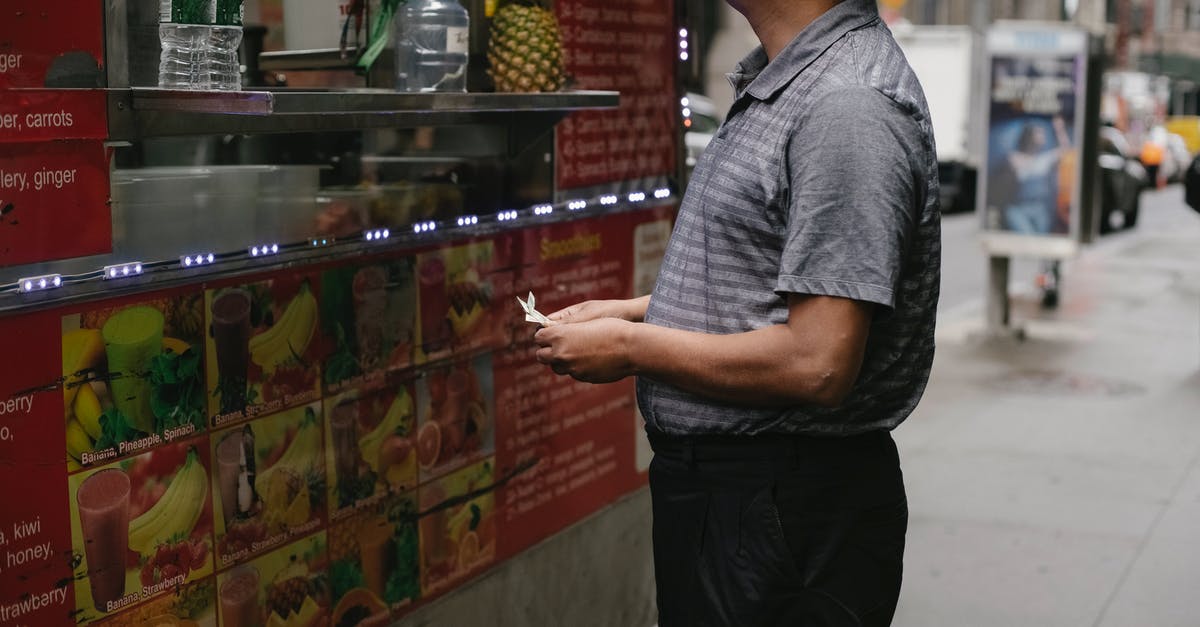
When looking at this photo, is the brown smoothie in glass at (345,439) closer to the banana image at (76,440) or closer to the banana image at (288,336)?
the banana image at (288,336)

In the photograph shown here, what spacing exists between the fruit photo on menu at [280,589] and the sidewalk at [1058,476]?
2.62 meters

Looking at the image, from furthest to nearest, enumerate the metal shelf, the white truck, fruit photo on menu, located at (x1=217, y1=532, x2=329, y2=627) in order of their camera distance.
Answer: the white truck
fruit photo on menu, located at (x1=217, y1=532, x2=329, y2=627)
the metal shelf

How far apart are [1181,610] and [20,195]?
4.41 metres

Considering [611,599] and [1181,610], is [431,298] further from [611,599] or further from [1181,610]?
[1181,610]

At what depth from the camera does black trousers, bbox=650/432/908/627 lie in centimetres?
244

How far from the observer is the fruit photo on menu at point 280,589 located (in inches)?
120

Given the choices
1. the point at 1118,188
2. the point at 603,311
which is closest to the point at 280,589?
the point at 603,311

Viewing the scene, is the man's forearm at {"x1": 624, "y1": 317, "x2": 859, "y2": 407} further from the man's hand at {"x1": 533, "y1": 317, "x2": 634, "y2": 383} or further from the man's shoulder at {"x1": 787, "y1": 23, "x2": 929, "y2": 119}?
the man's shoulder at {"x1": 787, "y1": 23, "x2": 929, "y2": 119}

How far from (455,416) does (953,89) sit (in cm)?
2113

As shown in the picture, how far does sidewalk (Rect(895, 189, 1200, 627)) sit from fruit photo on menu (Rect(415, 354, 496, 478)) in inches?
82.8

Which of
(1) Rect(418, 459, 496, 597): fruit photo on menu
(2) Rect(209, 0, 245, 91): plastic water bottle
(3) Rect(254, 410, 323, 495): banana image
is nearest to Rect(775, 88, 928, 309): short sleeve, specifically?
(2) Rect(209, 0, 245, 91): plastic water bottle


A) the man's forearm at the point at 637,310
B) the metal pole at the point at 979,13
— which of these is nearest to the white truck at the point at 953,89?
the metal pole at the point at 979,13

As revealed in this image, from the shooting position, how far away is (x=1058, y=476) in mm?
6895

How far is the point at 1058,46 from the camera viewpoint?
10.6m
